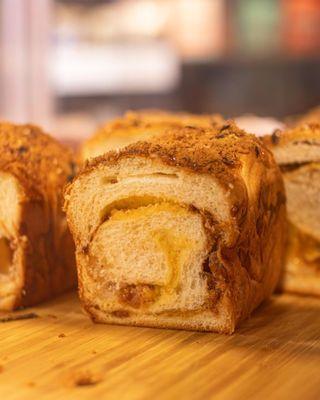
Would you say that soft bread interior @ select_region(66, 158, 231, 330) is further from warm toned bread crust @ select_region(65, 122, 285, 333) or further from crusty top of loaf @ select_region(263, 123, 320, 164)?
crusty top of loaf @ select_region(263, 123, 320, 164)

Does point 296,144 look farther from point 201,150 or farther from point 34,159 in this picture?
point 34,159

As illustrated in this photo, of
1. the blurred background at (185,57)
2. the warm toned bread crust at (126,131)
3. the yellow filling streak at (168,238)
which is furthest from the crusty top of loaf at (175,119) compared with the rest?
the blurred background at (185,57)

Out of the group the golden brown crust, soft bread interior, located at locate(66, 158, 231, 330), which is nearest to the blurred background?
the golden brown crust

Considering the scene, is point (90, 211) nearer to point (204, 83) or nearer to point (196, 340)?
point (196, 340)

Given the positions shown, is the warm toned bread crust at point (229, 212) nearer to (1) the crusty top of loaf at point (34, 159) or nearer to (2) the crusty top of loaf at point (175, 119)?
(1) the crusty top of loaf at point (34, 159)


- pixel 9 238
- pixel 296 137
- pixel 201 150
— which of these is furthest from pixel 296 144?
pixel 9 238

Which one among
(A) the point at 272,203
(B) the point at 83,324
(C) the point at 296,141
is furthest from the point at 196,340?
(C) the point at 296,141
